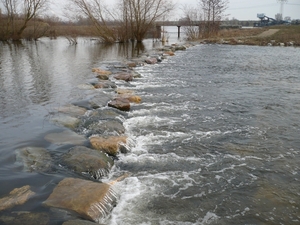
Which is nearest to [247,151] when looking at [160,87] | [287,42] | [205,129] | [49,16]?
[205,129]

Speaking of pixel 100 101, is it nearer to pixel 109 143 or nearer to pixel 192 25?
pixel 109 143

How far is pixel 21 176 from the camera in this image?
4895 millimetres

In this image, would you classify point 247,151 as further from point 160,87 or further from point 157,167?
point 160,87

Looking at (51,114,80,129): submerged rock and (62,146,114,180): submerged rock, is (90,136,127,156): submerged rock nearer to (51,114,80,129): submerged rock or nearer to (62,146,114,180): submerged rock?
(62,146,114,180): submerged rock

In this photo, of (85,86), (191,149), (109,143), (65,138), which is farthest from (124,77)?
(191,149)

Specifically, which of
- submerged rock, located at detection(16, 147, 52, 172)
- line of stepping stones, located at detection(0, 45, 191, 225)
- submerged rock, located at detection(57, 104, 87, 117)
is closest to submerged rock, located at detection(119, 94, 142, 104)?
line of stepping stones, located at detection(0, 45, 191, 225)

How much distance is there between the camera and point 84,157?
18.3 ft

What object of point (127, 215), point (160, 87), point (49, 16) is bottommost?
point (127, 215)

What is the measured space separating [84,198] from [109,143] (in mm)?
2129

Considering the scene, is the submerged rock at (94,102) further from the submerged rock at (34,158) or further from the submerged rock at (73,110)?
the submerged rock at (34,158)

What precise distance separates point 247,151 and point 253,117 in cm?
253

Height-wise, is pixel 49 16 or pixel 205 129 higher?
pixel 49 16

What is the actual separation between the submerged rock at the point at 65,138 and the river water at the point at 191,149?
0.21 meters

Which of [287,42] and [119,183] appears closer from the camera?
[119,183]
